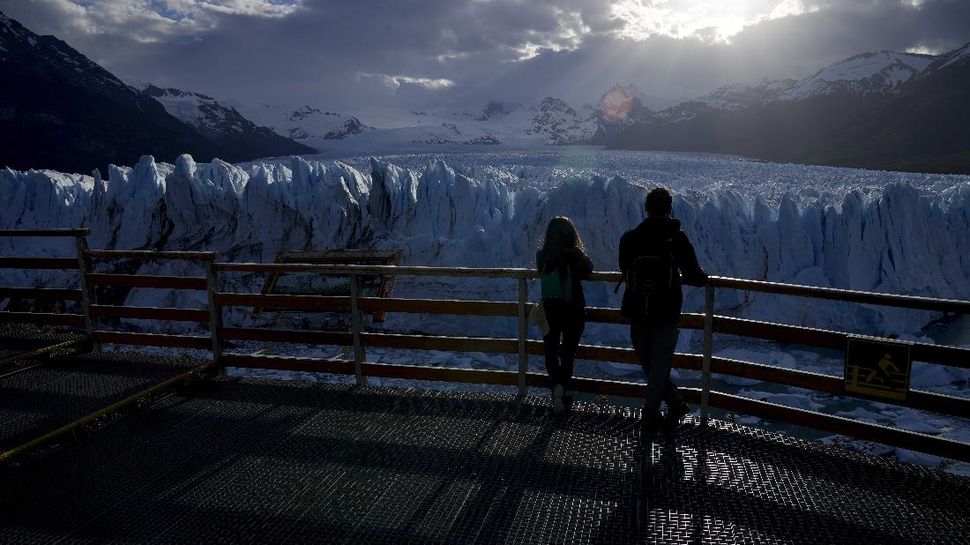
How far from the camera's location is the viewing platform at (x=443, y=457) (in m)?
3.06

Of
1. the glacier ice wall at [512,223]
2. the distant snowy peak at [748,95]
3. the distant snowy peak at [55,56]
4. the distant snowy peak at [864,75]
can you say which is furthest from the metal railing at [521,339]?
the distant snowy peak at [864,75]

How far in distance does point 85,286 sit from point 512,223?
12613mm

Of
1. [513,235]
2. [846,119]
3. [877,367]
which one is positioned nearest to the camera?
[877,367]

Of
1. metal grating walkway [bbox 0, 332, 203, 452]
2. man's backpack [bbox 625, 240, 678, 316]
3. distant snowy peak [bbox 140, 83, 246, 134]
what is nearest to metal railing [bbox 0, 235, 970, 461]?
metal grating walkway [bbox 0, 332, 203, 452]

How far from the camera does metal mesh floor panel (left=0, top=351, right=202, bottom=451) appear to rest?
4.36m

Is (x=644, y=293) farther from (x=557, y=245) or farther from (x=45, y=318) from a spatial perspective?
(x=45, y=318)

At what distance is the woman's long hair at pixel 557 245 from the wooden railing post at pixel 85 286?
442 cm

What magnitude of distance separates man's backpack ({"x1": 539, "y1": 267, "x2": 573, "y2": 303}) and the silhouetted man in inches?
15.6

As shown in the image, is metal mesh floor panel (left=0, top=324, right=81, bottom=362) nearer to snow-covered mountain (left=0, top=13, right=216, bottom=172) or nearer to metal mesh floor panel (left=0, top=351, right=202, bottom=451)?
metal mesh floor panel (left=0, top=351, right=202, bottom=451)

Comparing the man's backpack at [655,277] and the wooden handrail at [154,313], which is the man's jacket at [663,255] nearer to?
the man's backpack at [655,277]

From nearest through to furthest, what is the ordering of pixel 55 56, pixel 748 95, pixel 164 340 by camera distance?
pixel 164 340 → pixel 55 56 → pixel 748 95

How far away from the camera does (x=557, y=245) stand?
411 centimetres

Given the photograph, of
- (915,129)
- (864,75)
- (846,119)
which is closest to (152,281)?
(915,129)

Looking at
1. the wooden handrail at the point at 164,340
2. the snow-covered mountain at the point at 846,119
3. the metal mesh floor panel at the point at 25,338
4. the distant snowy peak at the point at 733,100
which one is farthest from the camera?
the distant snowy peak at the point at 733,100
